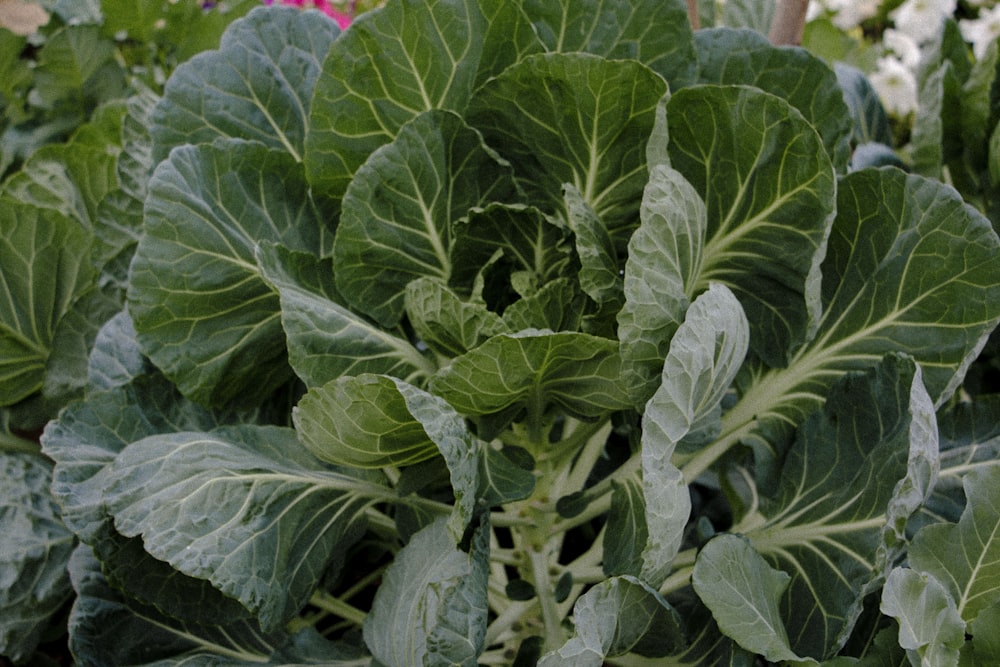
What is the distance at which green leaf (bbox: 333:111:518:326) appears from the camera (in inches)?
37.0

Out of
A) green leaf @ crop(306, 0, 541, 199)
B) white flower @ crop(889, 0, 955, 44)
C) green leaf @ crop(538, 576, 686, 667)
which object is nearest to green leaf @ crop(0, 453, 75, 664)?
green leaf @ crop(306, 0, 541, 199)

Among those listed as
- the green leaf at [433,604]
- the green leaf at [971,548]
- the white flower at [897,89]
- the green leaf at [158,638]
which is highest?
the green leaf at [433,604]

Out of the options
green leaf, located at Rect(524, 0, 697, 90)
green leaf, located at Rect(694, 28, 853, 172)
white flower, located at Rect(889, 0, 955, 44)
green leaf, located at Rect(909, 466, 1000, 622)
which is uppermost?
green leaf, located at Rect(524, 0, 697, 90)

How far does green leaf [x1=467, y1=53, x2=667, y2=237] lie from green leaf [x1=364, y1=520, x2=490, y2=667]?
1.32ft

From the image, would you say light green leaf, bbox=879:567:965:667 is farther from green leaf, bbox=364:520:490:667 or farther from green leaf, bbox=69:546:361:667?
green leaf, bbox=69:546:361:667

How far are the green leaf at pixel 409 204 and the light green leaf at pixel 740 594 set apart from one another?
1.46 feet

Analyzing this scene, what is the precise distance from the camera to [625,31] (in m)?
1.01

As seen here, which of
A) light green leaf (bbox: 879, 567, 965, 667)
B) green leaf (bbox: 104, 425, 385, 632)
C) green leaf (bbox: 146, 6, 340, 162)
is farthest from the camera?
green leaf (bbox: 146, 6, 340, 162)

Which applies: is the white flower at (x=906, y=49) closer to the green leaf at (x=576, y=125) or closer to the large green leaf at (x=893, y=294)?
the large green leaf at (x=893, y=294)

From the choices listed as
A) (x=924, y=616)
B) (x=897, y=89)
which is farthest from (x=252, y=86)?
(x=897, y=89)

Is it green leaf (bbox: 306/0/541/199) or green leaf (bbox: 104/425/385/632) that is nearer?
green leaf (bbox: 104/425/385/632)

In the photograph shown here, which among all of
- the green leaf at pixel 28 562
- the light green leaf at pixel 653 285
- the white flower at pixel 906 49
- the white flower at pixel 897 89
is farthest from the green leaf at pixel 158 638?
the white flower at pixel 906 49

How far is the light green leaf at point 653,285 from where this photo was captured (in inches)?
30.8

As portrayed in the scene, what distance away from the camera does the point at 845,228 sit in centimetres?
102
